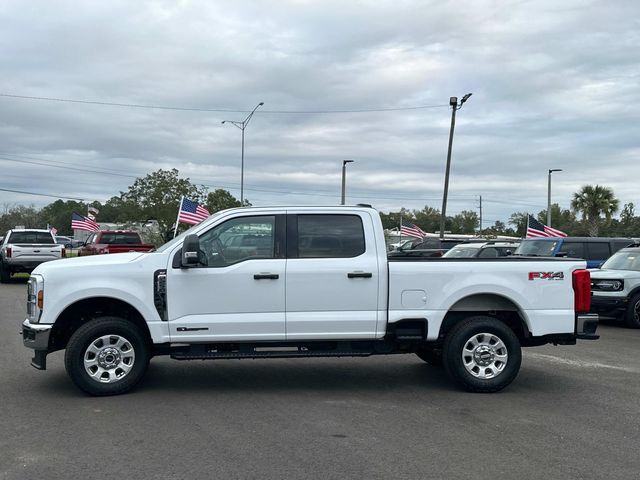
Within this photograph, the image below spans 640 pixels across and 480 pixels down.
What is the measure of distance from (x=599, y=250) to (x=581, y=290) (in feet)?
38.6

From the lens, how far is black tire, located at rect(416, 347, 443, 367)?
28.3ft

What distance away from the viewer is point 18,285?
22344mm

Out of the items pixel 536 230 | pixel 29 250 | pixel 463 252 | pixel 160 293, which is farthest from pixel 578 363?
pixel 29 250

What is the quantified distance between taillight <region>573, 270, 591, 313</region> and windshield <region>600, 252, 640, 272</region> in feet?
24.2

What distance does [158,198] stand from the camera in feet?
149

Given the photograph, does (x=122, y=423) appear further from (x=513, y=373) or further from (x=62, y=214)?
(x=62, y=214)

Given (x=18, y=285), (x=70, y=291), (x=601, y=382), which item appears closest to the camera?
(x=70, y=291)

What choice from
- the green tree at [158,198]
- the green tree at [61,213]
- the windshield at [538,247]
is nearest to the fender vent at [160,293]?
the windshield at [538,247]

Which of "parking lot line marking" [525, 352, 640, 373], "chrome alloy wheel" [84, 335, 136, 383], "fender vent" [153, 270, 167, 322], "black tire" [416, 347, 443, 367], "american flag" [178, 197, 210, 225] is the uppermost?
"american flag" [178, 197, 210, 225]

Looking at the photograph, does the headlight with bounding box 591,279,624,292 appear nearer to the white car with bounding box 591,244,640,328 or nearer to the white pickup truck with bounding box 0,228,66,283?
the white car with bounding box 591,244,640,328

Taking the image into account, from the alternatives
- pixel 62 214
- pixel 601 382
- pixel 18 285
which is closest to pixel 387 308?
pixel 601 382

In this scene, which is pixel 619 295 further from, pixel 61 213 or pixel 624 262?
pixel 61 213

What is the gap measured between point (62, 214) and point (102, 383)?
11475 cm

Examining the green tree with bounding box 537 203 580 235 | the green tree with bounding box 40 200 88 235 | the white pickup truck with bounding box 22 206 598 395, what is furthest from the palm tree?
the green tree with bounding box 40 200 88 235
